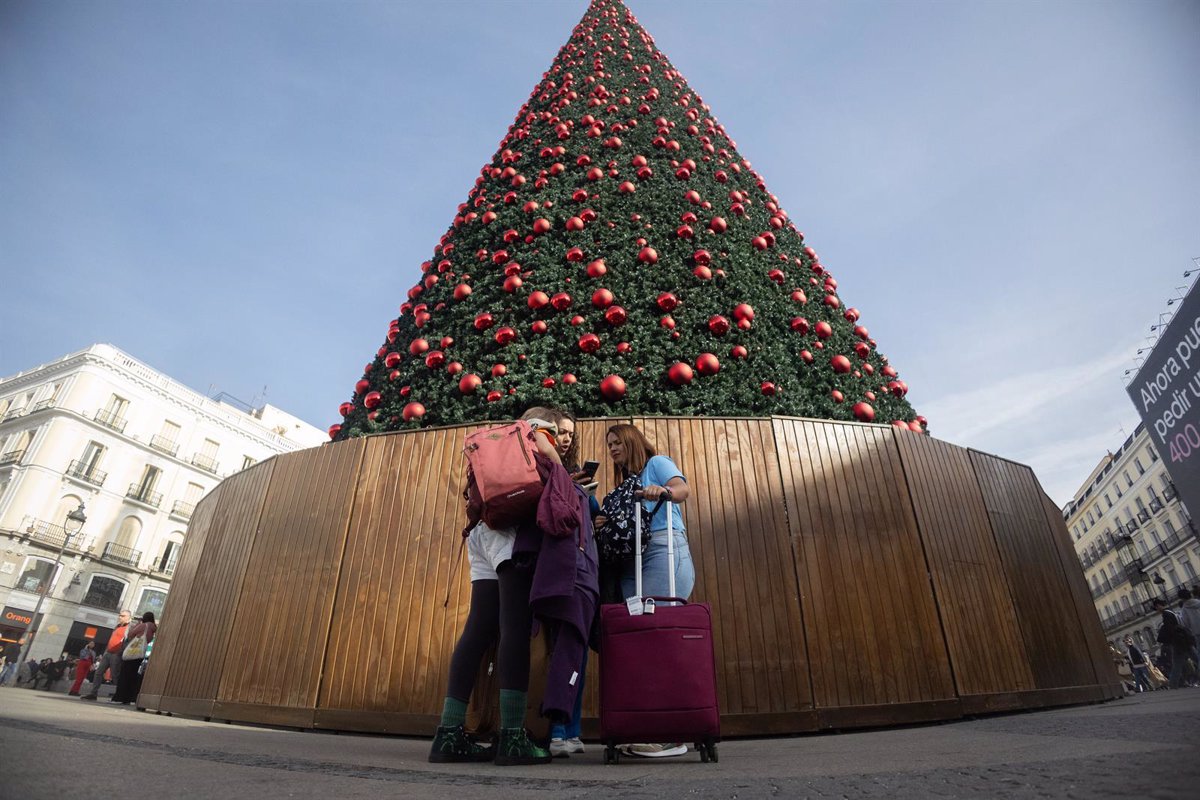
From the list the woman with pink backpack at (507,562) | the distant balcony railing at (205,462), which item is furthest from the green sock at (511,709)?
the distant balcony railing at (205,462)

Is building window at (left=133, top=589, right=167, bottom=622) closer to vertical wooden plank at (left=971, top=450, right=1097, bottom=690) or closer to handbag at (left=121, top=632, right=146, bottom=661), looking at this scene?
handbag at (left=121, top=632, right=146, bottom=661)

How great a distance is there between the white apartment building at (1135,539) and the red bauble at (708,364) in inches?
1512

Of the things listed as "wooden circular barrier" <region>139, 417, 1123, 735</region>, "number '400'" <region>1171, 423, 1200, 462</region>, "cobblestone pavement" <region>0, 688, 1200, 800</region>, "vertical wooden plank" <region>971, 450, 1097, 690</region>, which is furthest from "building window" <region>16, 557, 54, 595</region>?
"number '400'" <region>1171, 423, 1200, 462</region>

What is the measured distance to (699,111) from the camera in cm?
896

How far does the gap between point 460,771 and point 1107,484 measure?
58320 millimetres

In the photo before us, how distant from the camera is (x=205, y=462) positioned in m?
30.6

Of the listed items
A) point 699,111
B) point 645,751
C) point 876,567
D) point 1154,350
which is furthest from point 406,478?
point 699,111

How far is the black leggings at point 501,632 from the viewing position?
2.27m

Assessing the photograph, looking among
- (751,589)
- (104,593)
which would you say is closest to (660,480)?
(751,589)

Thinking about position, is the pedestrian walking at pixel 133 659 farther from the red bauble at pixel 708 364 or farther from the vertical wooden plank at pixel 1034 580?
the vertical wooden plank at pixel 1034 580

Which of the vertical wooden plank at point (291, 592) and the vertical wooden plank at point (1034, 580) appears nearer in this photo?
the vertical wooden plank at point (291, 592)

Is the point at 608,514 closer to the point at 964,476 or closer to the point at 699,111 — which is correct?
the point at 964,476

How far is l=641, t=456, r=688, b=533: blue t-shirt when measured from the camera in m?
2.77

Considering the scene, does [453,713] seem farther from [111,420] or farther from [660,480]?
[111,420]
